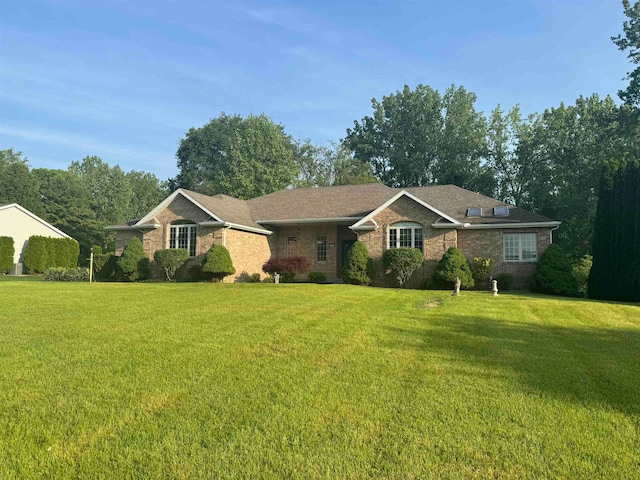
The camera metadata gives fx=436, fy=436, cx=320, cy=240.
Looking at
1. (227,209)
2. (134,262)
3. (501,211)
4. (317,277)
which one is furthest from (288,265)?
(501,211)

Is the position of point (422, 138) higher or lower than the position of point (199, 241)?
higher

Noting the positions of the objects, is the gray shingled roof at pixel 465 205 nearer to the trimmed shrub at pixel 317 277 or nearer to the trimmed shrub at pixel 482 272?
the trimmed shrub at pixel 482 272

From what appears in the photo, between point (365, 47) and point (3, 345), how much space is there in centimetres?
1406

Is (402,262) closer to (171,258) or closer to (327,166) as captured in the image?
(171,258)

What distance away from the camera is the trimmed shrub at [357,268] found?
19672mm

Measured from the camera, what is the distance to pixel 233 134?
52781 millimetres

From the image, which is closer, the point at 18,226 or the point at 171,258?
the point at 171,258

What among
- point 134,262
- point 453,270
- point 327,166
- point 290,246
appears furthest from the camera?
point 327,166

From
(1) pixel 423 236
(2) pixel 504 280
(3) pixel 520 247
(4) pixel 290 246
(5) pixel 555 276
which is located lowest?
(2) pixel 504 280

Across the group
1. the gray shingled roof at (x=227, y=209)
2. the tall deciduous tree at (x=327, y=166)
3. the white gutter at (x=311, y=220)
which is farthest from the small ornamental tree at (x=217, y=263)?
the tall deciduous tree at (x=327, y=166)

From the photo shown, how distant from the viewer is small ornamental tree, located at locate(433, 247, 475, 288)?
1851 centimetres

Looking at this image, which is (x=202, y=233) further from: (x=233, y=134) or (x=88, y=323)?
(x=233, y=134)

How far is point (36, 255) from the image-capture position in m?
33.4

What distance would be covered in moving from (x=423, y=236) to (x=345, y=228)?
4.73m
